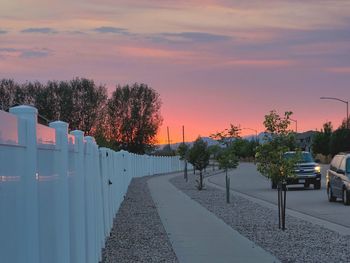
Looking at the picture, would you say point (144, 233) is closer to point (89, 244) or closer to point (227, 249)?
point (227, 249)

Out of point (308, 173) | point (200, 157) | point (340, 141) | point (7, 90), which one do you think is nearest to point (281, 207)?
point (308, 173)

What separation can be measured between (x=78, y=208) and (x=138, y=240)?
21.8 feet

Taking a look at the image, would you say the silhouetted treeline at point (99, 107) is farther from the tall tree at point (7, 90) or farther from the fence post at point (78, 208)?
the fence post at point (78, 208)

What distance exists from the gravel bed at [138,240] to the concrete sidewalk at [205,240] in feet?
0.74

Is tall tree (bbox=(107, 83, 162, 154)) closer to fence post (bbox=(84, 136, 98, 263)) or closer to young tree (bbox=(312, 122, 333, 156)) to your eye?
young tree (bbox=(312, 122, 333, 156))

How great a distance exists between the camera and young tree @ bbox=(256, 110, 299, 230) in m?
15.3

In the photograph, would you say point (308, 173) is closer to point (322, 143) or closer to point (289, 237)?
point (289, 237)

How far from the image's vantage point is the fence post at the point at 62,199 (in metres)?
5.48

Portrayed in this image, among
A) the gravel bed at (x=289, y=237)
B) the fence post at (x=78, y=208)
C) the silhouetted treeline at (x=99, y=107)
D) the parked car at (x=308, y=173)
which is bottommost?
the gravel bed at (x=289, y=237)

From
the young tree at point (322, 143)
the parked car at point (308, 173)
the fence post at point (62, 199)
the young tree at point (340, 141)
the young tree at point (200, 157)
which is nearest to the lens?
the fence post at point (62, 199)

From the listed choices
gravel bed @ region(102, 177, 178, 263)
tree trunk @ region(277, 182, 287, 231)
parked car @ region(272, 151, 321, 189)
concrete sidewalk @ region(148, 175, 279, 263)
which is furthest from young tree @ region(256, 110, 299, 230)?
parked car @ region(272, 151, 321, 189)

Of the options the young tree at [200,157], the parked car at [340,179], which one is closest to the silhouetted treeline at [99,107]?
the young tree at [200,157]

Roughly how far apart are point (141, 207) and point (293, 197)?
27.2 feet

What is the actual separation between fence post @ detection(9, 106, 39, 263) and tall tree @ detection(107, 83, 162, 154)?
77222 millimetres
